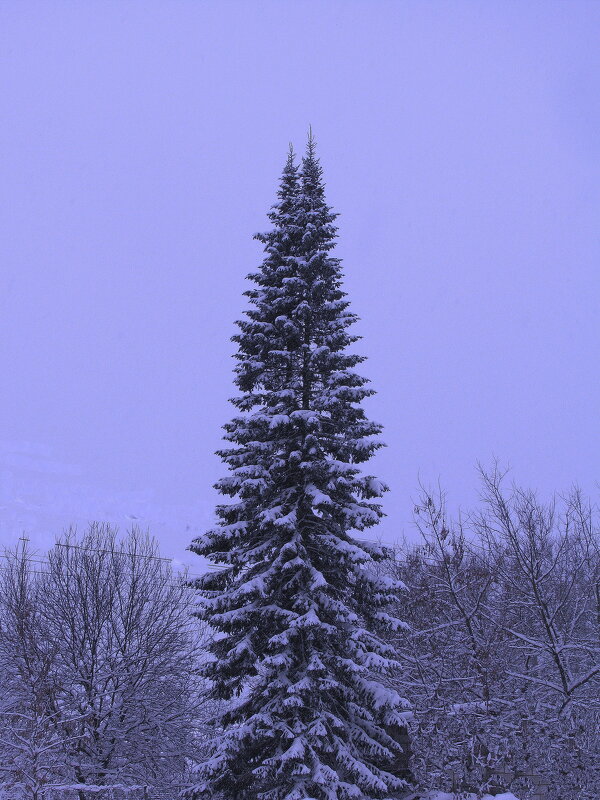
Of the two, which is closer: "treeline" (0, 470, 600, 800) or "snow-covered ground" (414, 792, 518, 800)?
"snow-covered ground" (414, 792, 518, 800)

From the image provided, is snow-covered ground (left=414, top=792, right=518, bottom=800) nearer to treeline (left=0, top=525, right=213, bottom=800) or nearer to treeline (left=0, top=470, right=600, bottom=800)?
treeline (left=0, top=470, right=600, bottom=800)

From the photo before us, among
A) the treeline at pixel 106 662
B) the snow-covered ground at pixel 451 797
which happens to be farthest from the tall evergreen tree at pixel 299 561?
the treeline at pixel 106 662

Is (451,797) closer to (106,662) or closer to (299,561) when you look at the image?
(299,561)

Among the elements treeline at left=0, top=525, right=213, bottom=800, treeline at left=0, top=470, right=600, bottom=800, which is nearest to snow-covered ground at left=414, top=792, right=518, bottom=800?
treeline at left=0, top=470, right=600, bottom=800

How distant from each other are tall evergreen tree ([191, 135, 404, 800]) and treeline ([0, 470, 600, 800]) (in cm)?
161

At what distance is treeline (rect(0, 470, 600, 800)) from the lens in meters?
15.0

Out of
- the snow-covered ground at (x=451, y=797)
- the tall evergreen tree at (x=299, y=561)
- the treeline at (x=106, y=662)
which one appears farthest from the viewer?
the treeline at (x=106, y=662)

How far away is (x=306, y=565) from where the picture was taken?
14.0 m

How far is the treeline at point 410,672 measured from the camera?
49.2 feet

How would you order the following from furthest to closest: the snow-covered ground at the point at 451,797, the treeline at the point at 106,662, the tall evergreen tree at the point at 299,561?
the treeline at the point at 106,662 < the tall evergreen tree at the point at 299,561 < the snow-covered ground at the point at 451,797

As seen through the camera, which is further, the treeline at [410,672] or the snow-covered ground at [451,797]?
the treeline at [410,672]

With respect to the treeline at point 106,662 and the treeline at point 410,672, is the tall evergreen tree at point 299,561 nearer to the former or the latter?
the treeline at point 410,672

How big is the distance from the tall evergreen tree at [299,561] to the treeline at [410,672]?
1.61 metres

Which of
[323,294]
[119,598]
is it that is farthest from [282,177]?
[119,598]
